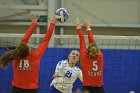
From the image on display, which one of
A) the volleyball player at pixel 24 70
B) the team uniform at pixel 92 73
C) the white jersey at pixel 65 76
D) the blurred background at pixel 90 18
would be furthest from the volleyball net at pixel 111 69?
the volleyball player at pixel 24 70

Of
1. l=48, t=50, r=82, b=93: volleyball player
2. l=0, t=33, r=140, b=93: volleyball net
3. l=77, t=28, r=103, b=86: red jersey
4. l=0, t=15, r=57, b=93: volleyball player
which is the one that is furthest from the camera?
l=0, t=33, r=140, b=93: volleyball net

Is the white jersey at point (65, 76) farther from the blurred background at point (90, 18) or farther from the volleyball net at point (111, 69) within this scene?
the blurred background at point (90, 18)

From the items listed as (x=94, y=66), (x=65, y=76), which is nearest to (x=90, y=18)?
(x=65, y=76)

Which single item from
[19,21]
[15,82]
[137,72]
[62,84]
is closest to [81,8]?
[19,21]

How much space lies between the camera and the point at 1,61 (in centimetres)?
385

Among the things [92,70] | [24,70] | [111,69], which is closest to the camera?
[24,70]

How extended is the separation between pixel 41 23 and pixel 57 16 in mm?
2737

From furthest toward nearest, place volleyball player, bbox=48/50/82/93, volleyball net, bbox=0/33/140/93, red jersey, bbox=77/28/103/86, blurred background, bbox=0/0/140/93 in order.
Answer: blurred background, bbox=0/0/140/93, volleyball net, bbox=0/33/140/93, volleyball player, bbox=48/50/82/93, red jersey, bbox=77/28/103/86

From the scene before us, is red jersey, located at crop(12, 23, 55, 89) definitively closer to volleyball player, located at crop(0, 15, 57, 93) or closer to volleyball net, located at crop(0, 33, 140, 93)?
volleyball player, located at crop(0, 15, 57, 93)

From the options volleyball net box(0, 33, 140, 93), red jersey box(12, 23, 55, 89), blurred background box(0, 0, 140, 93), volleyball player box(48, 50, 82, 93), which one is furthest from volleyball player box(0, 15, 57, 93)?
blurred background box(0, 0, 140, 93)

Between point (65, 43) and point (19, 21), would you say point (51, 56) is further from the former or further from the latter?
point (19, 21)

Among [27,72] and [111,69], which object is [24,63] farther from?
[111,69]

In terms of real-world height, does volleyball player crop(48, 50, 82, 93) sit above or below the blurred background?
below

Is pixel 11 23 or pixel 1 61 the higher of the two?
pixel 11 23
